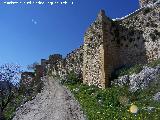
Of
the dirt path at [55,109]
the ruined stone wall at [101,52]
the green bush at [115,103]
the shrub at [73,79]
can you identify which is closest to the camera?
the green bush at [115,103]

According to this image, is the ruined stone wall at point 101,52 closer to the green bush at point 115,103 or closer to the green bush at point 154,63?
the green bush at point 115,103

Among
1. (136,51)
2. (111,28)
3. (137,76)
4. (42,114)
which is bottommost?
(42,114)

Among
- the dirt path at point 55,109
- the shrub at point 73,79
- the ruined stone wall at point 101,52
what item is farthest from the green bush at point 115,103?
the shrub at point 73,79

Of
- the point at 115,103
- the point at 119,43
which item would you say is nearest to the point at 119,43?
the point at 119,43

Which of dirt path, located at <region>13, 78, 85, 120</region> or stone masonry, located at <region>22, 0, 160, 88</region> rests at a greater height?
stone masonry, located at <region>22, 0, 160, 88</region>

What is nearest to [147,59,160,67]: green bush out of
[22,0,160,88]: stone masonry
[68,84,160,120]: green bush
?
[22,0,160,88]: stone masonry

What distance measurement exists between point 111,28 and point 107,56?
10.2ft

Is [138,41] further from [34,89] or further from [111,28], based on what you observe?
[34,89]

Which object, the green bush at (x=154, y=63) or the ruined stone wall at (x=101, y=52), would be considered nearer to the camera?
the green bush at (x=154, y=63)

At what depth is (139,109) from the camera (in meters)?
27.1

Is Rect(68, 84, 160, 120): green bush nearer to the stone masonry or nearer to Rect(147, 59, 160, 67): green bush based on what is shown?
the stone masonry

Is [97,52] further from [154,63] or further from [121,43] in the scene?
[154,63]

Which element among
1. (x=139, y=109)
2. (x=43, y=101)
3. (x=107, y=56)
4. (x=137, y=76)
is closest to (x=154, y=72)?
(x=137, y=76)

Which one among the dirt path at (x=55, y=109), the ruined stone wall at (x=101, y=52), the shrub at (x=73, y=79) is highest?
the ruined stone wall at (x=101, y=52)
